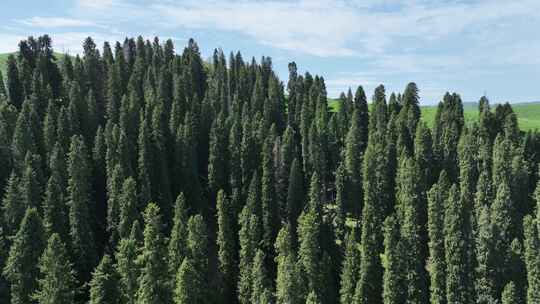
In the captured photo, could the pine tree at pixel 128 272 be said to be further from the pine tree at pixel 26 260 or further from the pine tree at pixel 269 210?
the pine tree at pixel 269 210

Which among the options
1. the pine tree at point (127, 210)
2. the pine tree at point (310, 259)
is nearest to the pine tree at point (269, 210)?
the pine tree at point (310, 259)

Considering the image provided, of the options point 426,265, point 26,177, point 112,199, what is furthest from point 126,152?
point 426,265

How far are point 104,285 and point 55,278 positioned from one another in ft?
20.4

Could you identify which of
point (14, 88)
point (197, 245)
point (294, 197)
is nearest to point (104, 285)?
point (197, 245)

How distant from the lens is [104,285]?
64.9 m

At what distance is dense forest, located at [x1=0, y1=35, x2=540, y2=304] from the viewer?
71438mm

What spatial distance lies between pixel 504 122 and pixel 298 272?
94420 millimetres

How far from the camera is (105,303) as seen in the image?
212 ft

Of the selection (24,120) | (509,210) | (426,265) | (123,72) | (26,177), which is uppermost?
(123,72)

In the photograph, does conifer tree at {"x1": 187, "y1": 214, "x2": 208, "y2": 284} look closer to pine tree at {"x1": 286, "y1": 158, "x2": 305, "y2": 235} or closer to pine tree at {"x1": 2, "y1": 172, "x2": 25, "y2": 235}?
pine tree at {"x1": 286, "y1": 158, "x2": 305, "y2": 235}

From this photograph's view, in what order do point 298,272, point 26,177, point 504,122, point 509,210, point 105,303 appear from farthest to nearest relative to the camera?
point 504,122
point 509,210
point 26,177
point 298,272
point 105,303

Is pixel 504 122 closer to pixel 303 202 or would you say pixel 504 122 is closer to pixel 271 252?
pixel 303 202

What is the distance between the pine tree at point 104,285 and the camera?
63.2 meters

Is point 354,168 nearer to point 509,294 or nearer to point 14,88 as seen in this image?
point 509,294
